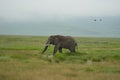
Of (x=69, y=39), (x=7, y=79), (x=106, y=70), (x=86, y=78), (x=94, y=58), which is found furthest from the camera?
(x=69, y=39)

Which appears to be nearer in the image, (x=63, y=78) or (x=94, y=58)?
(x=63, y=78)

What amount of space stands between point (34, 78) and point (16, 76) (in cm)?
112

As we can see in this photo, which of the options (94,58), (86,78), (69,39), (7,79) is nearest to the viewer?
(7,79)

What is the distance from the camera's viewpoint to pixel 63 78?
1805 centimetres


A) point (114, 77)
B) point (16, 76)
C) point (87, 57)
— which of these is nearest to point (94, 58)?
point (87, 57)

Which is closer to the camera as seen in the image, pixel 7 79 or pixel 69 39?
pixel 7 79

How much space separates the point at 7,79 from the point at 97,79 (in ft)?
16.0

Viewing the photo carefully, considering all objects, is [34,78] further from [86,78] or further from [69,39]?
[69,39]

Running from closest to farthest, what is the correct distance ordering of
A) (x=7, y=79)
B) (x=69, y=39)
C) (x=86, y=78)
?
1. (x=7, y=79)
2. (x=86, y=78)
3. (x=69, y=39)

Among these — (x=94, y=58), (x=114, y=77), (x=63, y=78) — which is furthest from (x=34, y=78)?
(x=94, y=58)

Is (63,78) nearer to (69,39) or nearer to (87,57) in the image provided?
(87,57)

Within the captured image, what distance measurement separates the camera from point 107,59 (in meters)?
30.6

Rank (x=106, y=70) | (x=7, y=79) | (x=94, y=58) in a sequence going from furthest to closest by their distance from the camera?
(x=94, y=58)
(x=106, y=70)
(x=7, y=79)

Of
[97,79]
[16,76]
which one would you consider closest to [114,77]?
[97,79]
